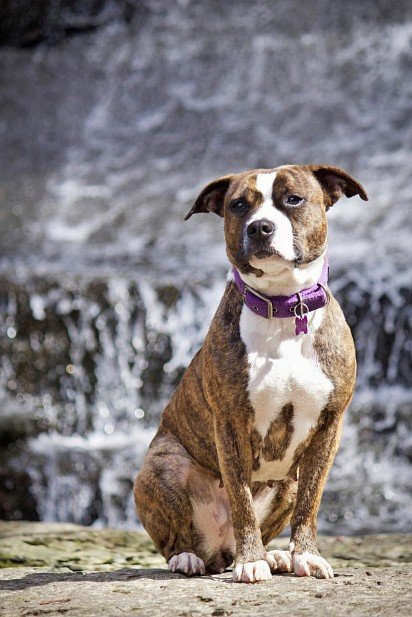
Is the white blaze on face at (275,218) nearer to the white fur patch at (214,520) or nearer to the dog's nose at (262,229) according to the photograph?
the dog's nose at (262,229)

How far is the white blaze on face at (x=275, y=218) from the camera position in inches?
137

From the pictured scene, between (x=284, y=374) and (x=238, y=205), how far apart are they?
2.01 ft

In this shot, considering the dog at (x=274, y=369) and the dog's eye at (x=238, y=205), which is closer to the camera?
the dog at (x=274, y=369)

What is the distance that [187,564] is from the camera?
3756mm

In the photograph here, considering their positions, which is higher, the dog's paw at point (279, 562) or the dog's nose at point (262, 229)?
the dog's nose at point (262, 229)

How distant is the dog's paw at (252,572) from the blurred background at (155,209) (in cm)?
296

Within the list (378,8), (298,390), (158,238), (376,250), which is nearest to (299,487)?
(298,390)

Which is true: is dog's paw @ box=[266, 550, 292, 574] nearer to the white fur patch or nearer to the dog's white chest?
the white fur patch

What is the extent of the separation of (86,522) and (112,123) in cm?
763

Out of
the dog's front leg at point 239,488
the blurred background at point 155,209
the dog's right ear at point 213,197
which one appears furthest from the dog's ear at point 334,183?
the blurred background at point 155,209

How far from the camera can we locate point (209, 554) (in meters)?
3.91

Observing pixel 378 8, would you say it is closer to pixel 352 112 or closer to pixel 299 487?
pixel 352 112

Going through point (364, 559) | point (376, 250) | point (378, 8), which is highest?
point (378, 8)

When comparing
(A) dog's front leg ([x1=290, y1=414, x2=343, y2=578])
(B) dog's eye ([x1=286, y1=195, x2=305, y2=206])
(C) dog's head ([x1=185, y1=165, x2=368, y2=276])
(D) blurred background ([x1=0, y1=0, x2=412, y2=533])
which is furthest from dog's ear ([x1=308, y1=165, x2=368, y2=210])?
(D) blurred background ([x1=0, y1=0, x2=412, y2=533])
